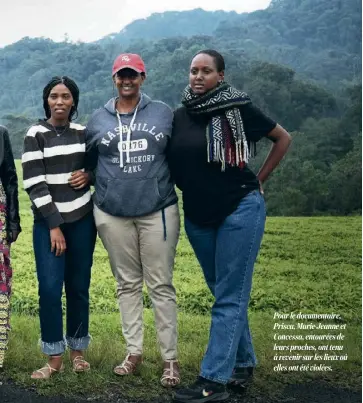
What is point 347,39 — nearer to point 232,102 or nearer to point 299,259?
point 299,259

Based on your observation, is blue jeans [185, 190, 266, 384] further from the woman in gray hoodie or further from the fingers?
the fingers

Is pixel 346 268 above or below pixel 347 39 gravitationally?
below

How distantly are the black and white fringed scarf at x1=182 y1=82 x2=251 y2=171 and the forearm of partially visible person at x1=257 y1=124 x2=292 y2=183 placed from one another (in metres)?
0.23

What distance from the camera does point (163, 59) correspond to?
253 inches

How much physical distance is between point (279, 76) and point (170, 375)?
4.21 metres

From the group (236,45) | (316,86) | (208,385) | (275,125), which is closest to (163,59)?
(236,45)

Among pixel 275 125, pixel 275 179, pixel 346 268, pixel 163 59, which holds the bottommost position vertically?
pixel 346 268

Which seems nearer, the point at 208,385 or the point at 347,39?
the point at 208,385

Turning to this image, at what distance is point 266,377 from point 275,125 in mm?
1525

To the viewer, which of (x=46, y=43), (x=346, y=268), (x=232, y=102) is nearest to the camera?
(x=232, y=102)

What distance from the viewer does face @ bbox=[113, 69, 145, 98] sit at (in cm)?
317

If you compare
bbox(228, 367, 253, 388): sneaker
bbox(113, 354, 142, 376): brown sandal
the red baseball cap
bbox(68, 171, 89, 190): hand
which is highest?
the red baseball cap

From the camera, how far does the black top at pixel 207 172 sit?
3029mm

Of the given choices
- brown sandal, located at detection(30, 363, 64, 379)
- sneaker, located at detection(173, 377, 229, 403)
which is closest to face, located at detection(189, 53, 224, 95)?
sneaker, located at detection(173, 377, 229, 403)
